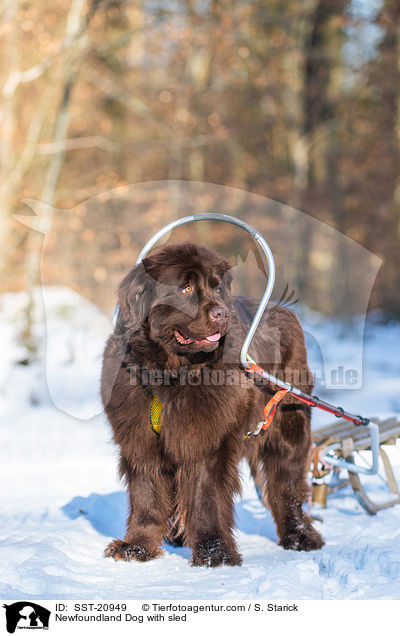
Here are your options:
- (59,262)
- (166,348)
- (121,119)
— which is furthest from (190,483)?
(121,119)

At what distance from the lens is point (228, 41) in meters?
13.8

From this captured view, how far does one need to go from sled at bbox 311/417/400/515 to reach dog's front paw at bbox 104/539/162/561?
1306mm

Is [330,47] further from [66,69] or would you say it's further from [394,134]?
[66,69]

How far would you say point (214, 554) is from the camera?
10.8 feet

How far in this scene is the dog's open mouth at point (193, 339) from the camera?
316cm

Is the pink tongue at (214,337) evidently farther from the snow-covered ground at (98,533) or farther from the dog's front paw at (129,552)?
the dog's front paw at (129,552)

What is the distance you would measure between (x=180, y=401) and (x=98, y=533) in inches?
47.1

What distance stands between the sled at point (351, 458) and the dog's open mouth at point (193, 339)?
4.59ft

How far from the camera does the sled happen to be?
4.11 m

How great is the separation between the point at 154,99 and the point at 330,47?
5473 mm

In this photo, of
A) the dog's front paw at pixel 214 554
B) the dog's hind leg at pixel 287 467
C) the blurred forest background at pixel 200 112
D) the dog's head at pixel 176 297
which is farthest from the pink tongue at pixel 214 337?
the blurred forest background at pixel 200 112
